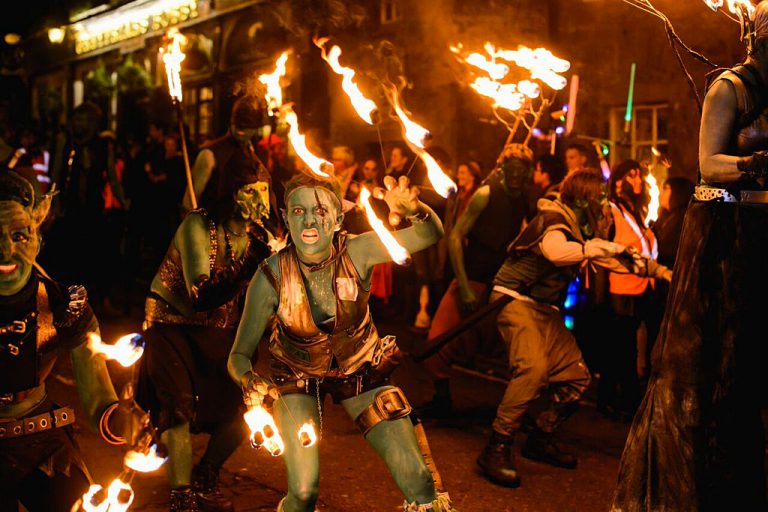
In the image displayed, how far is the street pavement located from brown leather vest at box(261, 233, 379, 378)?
1.52 m

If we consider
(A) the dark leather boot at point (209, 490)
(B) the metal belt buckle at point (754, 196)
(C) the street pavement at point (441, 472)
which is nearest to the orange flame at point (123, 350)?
(A) the dark leather boot at point (209, 490)

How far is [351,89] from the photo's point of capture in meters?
4.55

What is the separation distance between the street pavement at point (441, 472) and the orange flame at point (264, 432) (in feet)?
5.96

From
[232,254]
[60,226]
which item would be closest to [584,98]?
[60,226]

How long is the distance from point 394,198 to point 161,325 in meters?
1.98

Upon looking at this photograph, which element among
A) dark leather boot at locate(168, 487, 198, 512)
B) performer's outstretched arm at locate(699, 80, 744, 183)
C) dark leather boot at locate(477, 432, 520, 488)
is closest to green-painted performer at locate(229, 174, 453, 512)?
dark leather boot at locate(168, 487, 198, 512)

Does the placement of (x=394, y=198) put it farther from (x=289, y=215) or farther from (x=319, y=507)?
(x=319, y=507)

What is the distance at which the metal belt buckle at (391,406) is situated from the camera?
13.8 feet

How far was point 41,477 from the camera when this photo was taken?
3740mm

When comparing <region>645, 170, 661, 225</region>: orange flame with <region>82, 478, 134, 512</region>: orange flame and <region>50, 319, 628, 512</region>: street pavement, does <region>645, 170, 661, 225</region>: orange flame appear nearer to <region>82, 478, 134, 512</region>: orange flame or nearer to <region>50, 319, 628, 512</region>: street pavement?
<region>50, 319, 628, 512</region>: street pavement

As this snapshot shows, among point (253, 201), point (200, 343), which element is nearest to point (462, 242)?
point (253, 201)

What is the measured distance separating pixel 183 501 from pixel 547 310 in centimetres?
272

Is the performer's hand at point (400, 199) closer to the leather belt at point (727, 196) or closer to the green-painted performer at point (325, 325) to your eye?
the green-painted performer at point (325, 325)

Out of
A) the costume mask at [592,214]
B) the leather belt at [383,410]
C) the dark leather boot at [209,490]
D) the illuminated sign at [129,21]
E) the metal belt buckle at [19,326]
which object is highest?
the illuminated sign at [129,21]
